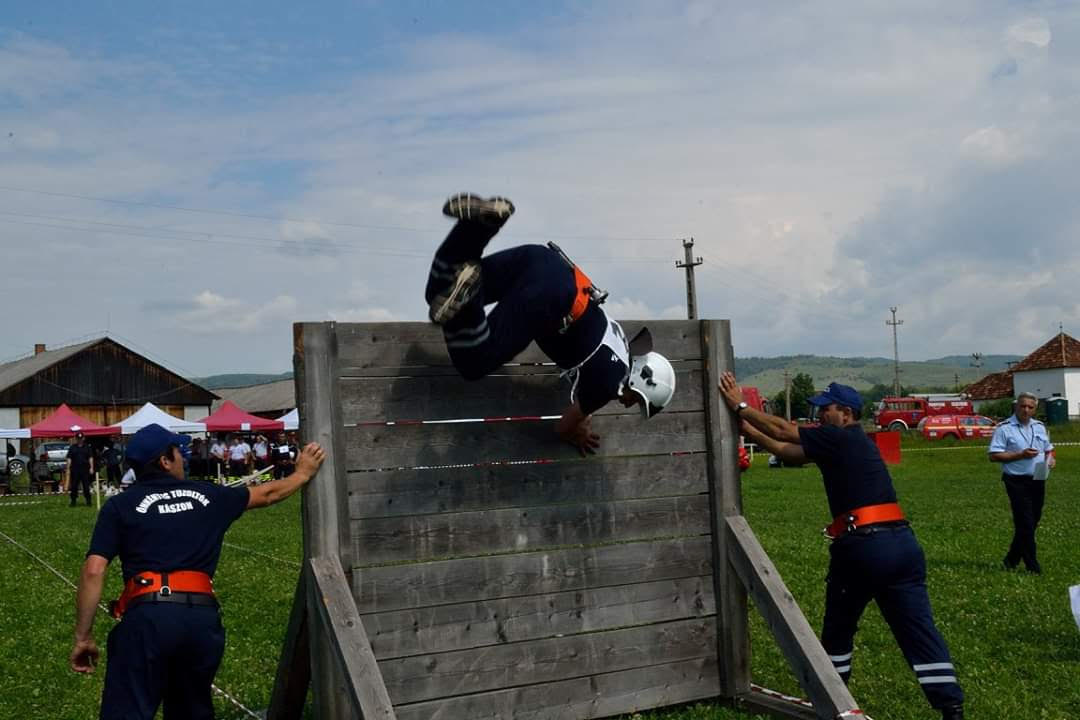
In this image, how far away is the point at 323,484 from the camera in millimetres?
6262

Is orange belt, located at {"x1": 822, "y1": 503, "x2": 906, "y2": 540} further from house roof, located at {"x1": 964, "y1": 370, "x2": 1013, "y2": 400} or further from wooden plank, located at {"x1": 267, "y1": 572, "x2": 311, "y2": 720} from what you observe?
house roof, located at {"x1": 964, "y1": 370, "x2": 1013, "y2": 400}

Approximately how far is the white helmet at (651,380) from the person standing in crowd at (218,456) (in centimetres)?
3711

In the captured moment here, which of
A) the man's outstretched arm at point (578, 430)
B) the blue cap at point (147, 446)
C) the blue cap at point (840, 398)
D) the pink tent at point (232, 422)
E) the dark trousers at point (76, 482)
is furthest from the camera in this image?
the pink tent at point (232, 422)

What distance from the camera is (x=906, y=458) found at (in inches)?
1825

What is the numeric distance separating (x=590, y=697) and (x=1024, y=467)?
29.5 ft

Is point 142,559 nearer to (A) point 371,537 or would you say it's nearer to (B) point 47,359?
(A) point 371,537

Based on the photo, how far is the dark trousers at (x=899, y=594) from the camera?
6727 mm

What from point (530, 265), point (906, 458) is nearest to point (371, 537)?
point (530, 265)

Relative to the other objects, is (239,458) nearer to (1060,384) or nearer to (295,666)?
(295,666)

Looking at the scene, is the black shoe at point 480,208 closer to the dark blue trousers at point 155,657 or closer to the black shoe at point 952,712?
the dark blue trousers at point 155,657

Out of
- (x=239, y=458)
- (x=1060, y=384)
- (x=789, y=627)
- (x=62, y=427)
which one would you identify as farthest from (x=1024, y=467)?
(x=1060, y=384)

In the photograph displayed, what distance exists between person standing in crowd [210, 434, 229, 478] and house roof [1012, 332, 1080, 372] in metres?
76.8

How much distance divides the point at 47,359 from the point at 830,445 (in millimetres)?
74939

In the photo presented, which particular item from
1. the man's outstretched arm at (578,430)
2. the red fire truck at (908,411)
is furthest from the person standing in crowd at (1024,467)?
the red fire truck at (908,411)
